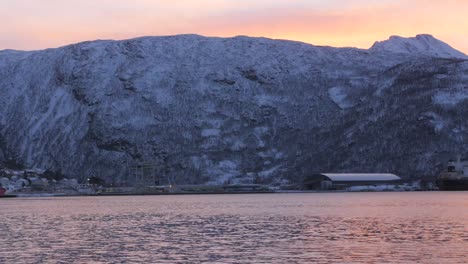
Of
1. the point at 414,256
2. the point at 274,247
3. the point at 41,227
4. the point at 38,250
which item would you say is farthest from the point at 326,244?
the point at 41,227

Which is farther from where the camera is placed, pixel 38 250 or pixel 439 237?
pixel 439 237

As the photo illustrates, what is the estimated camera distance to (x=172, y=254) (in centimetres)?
6644

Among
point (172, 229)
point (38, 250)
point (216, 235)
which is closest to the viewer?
point (38, 250)

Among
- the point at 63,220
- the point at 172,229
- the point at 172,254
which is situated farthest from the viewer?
the point at 63,220

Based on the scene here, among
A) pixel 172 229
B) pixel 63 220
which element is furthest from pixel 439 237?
pixel 63 220

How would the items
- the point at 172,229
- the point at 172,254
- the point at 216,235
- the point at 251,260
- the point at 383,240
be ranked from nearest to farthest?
the point at 251,260 < the point at 172,254 < the point at 383,240 < the point at 216,235 < the point at 172,229

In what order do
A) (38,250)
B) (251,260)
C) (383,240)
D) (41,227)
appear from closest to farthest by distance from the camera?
(251,260) → (38,250) → (383,240) → (41,227)

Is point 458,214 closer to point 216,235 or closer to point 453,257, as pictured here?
point 216,235

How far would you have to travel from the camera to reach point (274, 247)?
70625mm

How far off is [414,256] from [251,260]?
13106 millimetres

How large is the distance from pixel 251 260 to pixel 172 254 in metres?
8.10

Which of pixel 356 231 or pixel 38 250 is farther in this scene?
pixel 356 231

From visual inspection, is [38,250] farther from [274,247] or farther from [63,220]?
[63,220]

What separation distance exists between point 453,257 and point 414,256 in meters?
3.02
